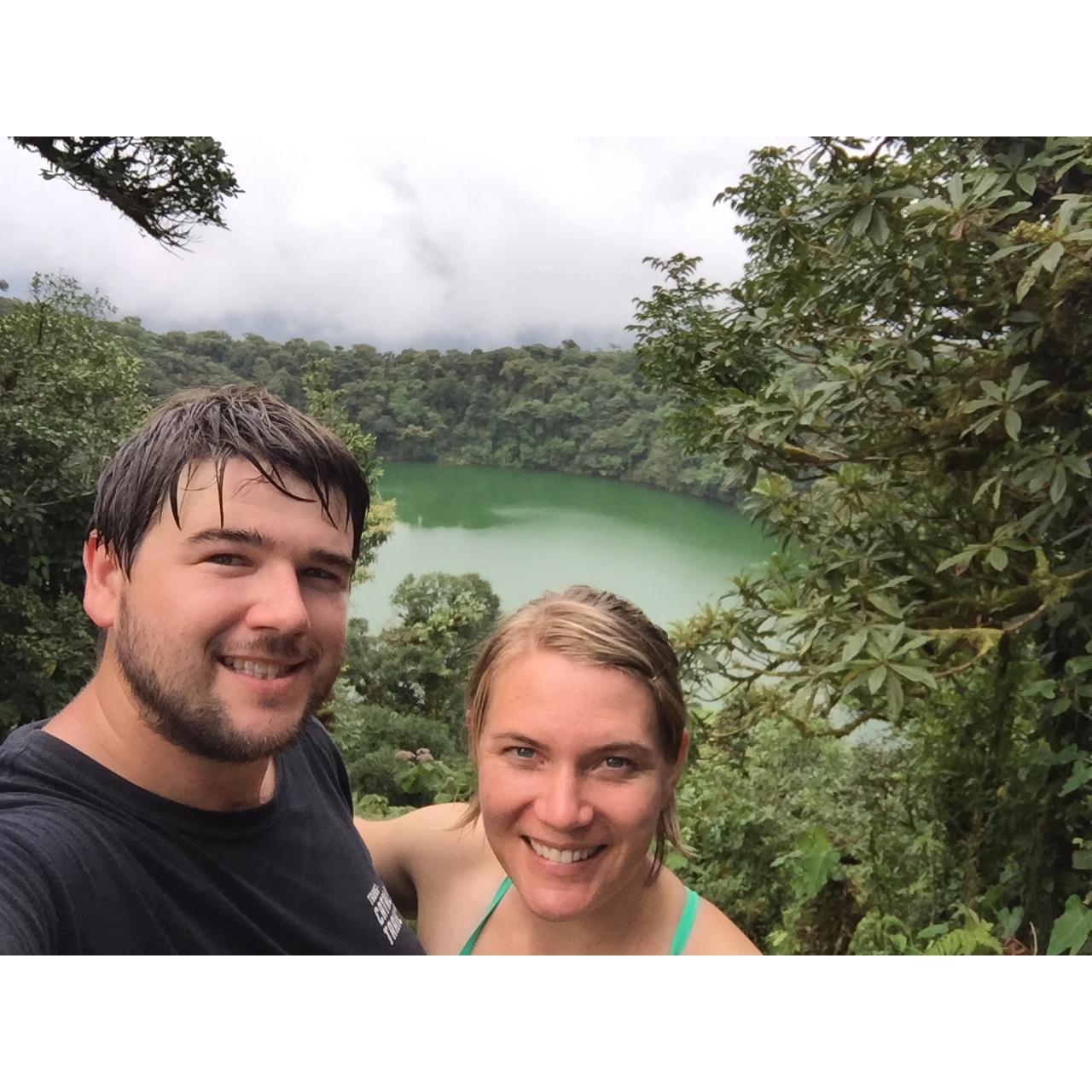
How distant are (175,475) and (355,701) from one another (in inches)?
24.1

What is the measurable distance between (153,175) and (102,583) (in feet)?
2.16

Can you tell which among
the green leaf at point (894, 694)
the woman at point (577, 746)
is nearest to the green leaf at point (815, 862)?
the green leaf at point (894, 694)

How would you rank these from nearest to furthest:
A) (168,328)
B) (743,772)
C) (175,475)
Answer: (175,475) → (168,328) → (743,772)

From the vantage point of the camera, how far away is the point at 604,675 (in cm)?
86

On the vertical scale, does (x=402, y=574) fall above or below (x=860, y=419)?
below

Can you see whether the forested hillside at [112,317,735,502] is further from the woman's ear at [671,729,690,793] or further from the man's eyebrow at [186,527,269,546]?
the woman's ear at [671,729,690,793]

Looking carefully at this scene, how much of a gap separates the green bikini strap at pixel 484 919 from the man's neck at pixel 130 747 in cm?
39

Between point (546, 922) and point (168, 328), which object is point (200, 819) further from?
point (168, 328)

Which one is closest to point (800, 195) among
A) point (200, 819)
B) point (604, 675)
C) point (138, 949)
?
point (604, 675)

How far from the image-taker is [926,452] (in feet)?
4.23

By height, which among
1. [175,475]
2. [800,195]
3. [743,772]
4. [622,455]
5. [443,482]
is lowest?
[743,772]

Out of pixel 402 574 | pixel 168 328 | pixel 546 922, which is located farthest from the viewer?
pixel 402 574

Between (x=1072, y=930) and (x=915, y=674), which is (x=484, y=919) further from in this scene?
(x=1072, y=930)

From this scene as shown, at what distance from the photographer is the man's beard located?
0.80m
